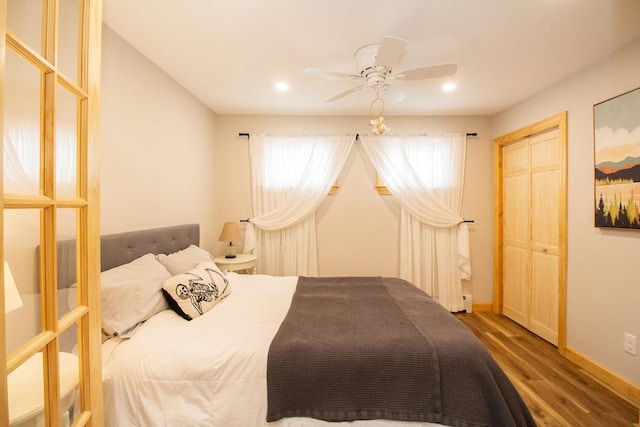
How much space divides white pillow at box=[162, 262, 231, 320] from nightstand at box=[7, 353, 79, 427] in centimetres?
85

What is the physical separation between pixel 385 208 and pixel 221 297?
7.82 ft

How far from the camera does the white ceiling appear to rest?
1.65 m

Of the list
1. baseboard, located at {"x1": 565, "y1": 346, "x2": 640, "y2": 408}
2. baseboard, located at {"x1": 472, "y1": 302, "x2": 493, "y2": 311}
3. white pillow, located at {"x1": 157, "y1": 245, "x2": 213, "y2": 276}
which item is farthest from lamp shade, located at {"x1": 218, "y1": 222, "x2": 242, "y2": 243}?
baseboard, located at {"x1": 565, "y1": 346, "x2": 640, "y2": 408}

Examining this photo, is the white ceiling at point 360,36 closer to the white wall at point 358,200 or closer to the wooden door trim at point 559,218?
the wooden door trim at point 559,218

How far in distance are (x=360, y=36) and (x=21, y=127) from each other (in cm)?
187

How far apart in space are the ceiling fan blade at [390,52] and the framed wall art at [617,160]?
70.4 inches

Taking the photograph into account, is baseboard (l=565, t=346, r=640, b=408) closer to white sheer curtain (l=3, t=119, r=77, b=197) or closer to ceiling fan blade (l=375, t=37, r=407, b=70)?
ceiling fan blade (l=375, t=37, r=407, b=70)

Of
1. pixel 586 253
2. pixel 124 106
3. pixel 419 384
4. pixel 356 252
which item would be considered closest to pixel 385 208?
pixel 356 252

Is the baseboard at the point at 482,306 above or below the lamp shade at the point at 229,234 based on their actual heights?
below

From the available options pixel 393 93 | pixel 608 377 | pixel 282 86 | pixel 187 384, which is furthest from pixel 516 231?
pixel 187 384

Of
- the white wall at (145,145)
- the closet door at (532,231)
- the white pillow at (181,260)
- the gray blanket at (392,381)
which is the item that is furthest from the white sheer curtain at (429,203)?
the white pillow at (181,260)

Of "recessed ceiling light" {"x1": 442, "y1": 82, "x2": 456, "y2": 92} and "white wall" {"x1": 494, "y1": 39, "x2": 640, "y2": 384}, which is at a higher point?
"recessed ceiling light" {"x1": 442, "y1": 82, "x2": 456, "y2": 92}

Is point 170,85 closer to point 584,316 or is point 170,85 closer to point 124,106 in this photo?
point 124,106

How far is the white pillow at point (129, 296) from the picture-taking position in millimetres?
1431
